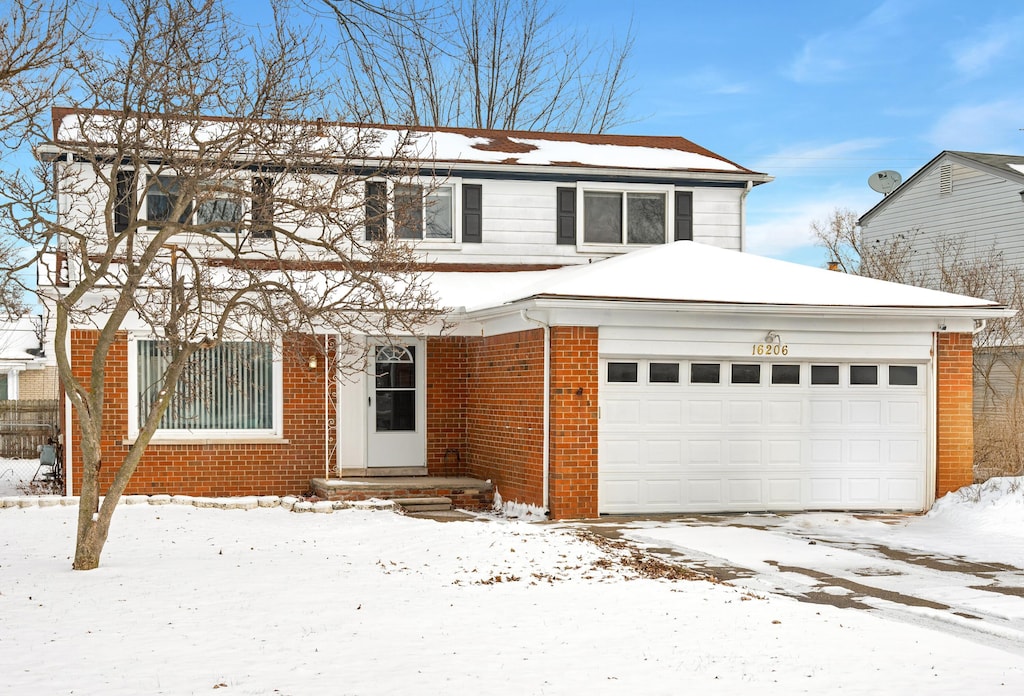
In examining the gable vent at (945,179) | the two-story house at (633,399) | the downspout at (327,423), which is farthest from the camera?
the gable vent at (945,179)

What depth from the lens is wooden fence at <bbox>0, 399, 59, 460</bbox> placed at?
2580 centimetres

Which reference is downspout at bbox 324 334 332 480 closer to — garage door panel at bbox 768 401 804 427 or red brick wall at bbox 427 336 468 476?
red brick wall at bbox 427 336 468 476

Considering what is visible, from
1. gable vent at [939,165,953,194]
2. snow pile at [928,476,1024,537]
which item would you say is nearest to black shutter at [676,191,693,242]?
snow pile at [928,476,1024,537]

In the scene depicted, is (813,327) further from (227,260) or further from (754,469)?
(227,260)

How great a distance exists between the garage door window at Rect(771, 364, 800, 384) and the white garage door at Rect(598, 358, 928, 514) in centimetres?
1

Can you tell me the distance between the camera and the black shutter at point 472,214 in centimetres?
1852

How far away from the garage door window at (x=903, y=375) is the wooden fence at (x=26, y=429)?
59.4ft

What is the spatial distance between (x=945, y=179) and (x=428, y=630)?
86.5ft

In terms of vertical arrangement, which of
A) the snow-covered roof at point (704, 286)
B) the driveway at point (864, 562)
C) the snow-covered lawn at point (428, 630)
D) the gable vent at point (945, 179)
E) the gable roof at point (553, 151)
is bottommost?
the driveway at point (864, 562)

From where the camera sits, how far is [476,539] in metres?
12.2

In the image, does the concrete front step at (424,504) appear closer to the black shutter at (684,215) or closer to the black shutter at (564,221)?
the black shutter at (564,221)

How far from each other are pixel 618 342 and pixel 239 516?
17.3ft

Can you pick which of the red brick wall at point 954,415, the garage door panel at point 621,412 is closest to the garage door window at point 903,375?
the red brick wall at point 954,415

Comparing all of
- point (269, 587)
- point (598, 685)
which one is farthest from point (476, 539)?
point (598, 685)
